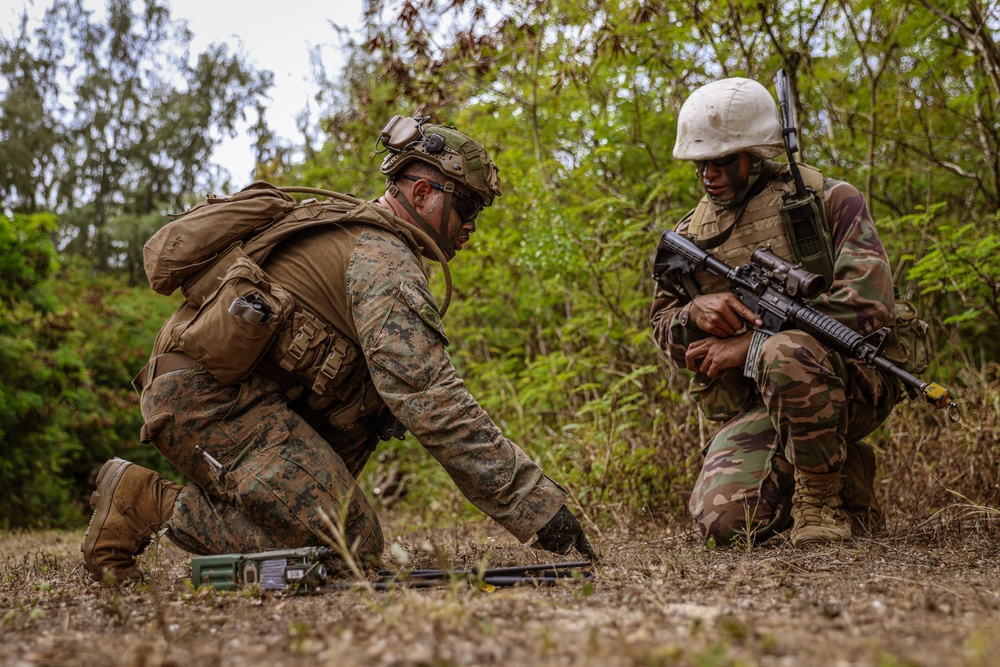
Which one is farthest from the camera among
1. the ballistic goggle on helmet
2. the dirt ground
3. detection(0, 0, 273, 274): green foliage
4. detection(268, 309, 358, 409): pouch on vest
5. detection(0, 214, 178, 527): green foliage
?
detection(0, 0, 273, 274): green foliage

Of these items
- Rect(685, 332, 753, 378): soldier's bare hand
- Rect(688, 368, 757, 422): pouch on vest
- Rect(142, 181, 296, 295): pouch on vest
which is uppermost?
Rect(142, 181, 296, 295): pouch on vest

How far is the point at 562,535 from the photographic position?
307 centimetres

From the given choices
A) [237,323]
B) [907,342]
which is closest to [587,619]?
[237,323]

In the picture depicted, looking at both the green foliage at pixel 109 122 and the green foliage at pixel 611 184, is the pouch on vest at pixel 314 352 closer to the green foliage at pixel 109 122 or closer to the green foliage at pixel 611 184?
the green foliage at pixel 611 184

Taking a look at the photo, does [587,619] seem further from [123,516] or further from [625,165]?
[625,165]

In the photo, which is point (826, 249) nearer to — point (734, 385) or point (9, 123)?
point (734, 385)

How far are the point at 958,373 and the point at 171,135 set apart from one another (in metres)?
24.0

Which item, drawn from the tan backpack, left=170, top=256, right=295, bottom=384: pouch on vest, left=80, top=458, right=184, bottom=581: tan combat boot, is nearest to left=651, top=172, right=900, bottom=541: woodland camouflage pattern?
the tan backpack

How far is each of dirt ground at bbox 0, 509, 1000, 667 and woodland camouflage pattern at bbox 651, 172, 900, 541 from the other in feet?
1.94

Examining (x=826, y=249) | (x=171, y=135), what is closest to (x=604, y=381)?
(x=826, y=249)

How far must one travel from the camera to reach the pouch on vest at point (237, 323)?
3.03 metres

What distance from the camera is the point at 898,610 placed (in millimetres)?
2037

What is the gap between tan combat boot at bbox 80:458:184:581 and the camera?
3.10 meters

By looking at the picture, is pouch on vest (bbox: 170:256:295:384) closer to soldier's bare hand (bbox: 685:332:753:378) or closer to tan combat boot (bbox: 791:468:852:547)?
soldier's bare hand (bbox: 685:332:753:378)
